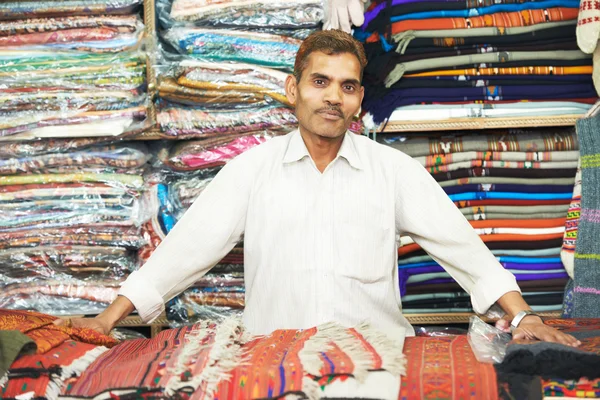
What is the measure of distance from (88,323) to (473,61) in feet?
4.56

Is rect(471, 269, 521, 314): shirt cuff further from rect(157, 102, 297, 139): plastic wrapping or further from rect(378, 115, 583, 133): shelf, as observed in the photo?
rect(157, 102, 297, 139): plastic wrapping

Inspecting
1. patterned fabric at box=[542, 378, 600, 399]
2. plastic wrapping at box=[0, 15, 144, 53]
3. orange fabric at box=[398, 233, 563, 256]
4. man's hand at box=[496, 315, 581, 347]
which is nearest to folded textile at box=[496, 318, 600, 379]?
patterned fabric at box=[542, 378, 600, 399]

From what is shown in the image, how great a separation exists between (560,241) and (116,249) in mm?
1368

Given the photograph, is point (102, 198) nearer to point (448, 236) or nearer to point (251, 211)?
point (251, 211)

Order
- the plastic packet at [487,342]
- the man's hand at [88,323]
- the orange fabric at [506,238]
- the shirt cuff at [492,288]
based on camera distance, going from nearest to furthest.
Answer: the plastic packet at [487,342] → the man's hand at [88,323] → the shirt cuff at [492,288] → the orange fabric at [506,238]

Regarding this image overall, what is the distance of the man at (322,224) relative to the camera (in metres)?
1.88

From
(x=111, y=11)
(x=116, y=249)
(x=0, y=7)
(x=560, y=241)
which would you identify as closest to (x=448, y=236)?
(x=560, y=241)

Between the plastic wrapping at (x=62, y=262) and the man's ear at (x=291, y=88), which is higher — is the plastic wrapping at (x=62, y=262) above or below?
below

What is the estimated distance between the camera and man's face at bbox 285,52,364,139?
6.22 ft

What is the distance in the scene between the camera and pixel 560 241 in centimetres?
239

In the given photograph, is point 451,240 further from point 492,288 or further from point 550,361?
point 550,361

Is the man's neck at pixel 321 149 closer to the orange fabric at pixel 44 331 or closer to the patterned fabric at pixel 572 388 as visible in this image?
the orange fabric at pixel 44 331

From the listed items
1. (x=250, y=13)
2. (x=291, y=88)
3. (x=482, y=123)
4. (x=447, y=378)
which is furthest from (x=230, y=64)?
(x=447, y=378)

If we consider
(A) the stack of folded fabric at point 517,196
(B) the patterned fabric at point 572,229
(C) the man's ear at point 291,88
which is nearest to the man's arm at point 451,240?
(C) the man's ear at point 291,88
